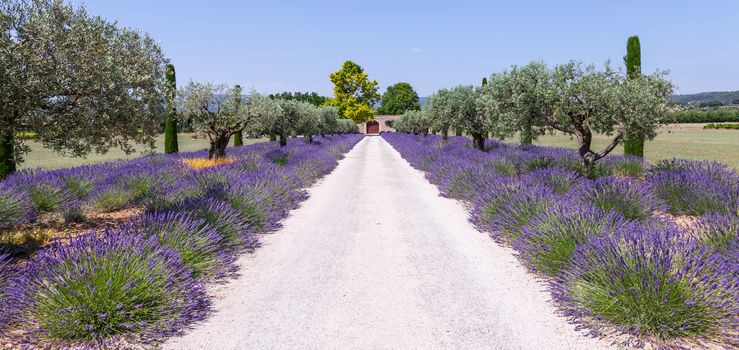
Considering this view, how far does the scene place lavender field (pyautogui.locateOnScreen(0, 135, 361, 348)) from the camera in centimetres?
367

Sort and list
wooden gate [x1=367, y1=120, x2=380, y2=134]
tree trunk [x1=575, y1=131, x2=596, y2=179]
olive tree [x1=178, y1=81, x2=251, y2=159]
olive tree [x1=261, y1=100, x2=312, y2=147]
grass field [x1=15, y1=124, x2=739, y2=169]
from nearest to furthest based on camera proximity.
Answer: tree trunk [x1=575, y1=131, x2=596, y2=179] → olive tree [x1=178, y1=81, x2=251, y2=159] → grass field [x1=15, y1=124, x2=739, y2=169] → olive tree [x1=261, y1=100, x2=312, y2=147] → wooden gate [x1=367, y1=120, x2=380, y2=134]

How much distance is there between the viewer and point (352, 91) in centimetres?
7819

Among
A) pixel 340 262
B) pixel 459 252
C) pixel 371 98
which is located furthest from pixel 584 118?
pixel 371 98

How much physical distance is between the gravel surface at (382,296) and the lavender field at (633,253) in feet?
1.06

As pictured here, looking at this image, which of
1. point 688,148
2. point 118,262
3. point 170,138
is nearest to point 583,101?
point 118,262

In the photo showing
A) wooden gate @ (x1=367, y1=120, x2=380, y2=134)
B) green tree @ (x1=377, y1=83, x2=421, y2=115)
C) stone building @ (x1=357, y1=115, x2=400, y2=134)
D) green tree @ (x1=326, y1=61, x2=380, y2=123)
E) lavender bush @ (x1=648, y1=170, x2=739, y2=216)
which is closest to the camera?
lavender bush @ (x1=648, y1=170, x2=739, y2=216)

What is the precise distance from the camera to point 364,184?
50.0 ft

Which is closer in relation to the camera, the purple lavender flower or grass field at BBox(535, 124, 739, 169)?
the purple lavender flower

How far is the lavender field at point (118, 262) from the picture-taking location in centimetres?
367

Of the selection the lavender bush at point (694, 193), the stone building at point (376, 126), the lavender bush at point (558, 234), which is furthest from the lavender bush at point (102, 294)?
the stone building at point (376, 126)

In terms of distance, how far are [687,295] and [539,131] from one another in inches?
366

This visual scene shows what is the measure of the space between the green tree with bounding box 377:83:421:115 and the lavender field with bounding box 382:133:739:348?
131 meters

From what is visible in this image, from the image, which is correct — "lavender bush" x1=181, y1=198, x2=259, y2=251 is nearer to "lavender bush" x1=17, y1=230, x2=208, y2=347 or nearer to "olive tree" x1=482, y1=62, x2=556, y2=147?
"lavender bush" x1=17, y1=230, x2=208, y2=347

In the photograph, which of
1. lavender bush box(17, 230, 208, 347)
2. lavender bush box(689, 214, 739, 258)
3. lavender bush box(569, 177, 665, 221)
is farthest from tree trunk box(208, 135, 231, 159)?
lavender bush box(689, 214, 739, 258)
